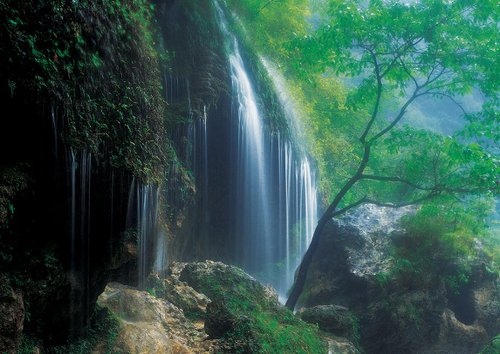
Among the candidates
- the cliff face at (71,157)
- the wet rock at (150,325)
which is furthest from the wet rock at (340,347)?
the cliff face at (71,157)

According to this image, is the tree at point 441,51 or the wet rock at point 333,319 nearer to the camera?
the tree at point 441,51

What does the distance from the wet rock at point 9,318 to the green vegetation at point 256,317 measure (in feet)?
12.2

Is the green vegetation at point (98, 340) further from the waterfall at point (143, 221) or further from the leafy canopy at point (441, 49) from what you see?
the leafy canopy at point (441, 49)

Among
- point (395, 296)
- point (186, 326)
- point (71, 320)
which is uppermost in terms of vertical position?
point (395, 296)

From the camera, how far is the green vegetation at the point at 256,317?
5707 millimetres

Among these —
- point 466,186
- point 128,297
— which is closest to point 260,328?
point 128,297

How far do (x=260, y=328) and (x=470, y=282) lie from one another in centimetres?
891

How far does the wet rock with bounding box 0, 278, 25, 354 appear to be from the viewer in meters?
2.64

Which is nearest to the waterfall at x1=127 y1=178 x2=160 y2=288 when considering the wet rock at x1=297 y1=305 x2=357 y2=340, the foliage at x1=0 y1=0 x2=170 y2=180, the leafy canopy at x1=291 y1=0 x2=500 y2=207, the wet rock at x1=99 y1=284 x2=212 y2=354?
the foliage at x1=0 y1=0 x2=170 y2=180

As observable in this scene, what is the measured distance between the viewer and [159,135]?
5.62 meters

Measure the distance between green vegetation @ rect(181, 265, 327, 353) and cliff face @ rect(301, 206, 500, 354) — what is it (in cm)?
183

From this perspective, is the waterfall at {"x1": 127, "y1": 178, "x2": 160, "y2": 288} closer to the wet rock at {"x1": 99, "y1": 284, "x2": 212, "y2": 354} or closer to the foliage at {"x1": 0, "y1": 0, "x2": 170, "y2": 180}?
the foliage at {"x1": 0, "y1": 0, "x2": 170, "y2": 180}

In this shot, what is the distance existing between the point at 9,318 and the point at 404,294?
10.7 metres

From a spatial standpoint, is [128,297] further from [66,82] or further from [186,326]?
[66,82]
